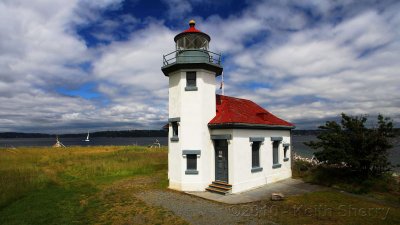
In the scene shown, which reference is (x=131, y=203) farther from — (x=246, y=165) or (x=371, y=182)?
(x=371, y=182)

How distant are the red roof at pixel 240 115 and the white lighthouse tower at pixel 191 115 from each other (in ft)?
2.91

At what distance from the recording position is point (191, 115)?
51.4 feet

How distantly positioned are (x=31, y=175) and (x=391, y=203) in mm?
22264

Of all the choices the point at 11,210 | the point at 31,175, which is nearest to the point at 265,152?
the point at 11,210

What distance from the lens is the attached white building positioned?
15164 mm

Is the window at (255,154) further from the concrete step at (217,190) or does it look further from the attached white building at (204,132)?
the concrete step at (217,190)

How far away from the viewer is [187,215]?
10.9m

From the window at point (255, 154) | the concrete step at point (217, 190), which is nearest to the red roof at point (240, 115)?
the window at point (255, 154)

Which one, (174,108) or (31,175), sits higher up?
(174,108)

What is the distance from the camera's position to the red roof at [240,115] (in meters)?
15.4

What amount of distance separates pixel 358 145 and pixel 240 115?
6928 mm

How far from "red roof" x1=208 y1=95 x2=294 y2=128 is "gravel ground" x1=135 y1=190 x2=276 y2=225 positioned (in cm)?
437

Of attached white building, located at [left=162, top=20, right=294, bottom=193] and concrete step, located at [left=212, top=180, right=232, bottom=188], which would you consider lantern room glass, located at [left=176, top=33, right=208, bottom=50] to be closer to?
attached white building, located at [left=162, top=20, right=294, bottom=193]

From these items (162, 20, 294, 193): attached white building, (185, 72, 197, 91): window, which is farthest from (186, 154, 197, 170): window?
(185, 72, 197, 91): window
